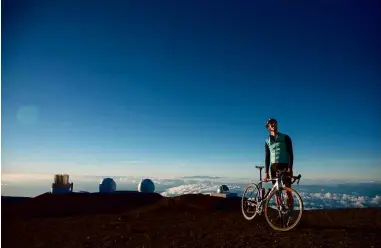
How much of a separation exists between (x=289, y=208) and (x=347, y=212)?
422 centimetres

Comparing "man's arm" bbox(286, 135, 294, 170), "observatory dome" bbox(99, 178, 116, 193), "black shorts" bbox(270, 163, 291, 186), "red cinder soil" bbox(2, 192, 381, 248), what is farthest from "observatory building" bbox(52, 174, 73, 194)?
"man's arm" bbox(286, 135, 294, 170)

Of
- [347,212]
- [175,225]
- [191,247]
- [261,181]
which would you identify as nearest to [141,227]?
[175,225]

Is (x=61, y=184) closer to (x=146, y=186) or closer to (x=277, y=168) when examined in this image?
(x=146, y=186)

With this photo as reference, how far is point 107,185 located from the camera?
3266 cm

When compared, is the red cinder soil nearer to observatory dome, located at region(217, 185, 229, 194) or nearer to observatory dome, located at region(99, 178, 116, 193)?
observatory dome, located at region(217, 185, 229, 194)

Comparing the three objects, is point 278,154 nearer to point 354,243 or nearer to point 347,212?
point 354,243

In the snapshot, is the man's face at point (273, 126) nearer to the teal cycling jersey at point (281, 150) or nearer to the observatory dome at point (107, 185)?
the teal cycling jersey at point (281, 150)

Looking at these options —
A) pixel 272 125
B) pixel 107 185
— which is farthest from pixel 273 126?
pixel 107 185

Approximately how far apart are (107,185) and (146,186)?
4.26m

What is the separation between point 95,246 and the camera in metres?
5.83

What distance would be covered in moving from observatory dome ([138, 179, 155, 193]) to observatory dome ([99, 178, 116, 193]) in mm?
3075

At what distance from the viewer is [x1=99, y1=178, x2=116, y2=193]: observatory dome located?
107 ft

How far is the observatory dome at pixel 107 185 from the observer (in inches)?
1282

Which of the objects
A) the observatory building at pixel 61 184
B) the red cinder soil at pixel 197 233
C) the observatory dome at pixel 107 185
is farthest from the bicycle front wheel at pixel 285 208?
the observatory dome at pixel 107 185
